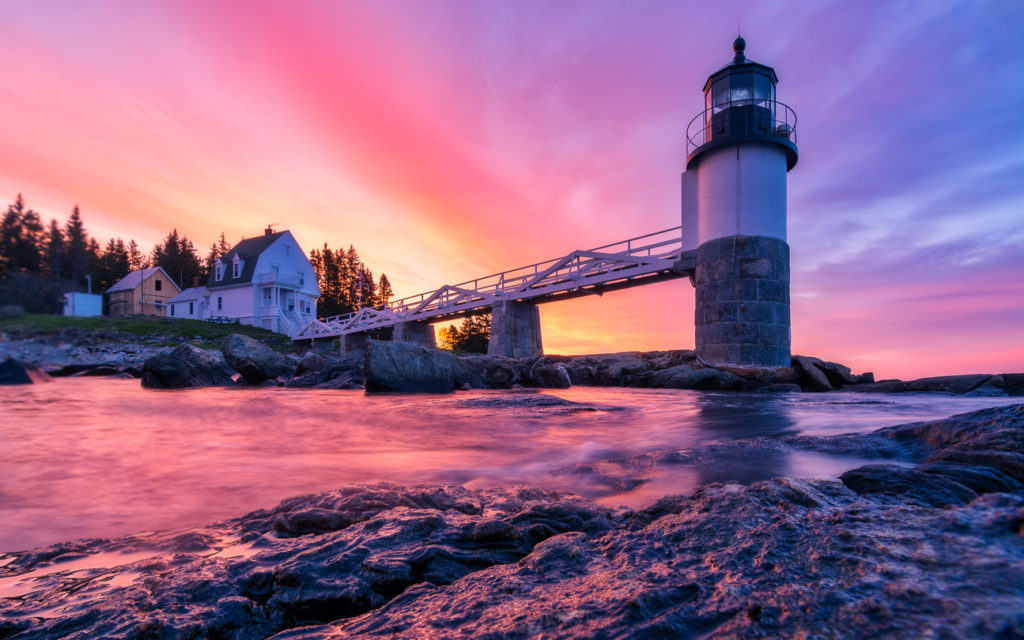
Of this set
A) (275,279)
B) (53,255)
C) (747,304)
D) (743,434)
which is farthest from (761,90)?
(275,279)

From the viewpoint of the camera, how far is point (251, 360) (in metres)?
14.0

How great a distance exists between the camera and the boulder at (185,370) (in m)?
12.3

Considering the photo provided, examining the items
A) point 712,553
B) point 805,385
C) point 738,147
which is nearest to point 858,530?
point 712,553

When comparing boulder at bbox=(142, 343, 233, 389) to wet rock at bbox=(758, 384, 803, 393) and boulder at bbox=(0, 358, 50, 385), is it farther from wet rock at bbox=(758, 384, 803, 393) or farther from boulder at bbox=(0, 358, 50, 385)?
wet rock at bbox=(758, 384, 803, 393)

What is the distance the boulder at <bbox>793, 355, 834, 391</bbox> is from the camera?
45.4 ft

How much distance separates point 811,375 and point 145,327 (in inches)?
1492

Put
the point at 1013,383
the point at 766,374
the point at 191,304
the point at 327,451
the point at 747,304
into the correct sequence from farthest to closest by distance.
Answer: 1. the point at 191,304
2. the point at 747,304
3. the point at 766,374
4. the point at 1013,383
5. the point at 327,451

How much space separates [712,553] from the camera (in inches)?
58.2

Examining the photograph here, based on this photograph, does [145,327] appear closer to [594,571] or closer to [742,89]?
[742,89]

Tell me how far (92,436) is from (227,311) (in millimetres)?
41142

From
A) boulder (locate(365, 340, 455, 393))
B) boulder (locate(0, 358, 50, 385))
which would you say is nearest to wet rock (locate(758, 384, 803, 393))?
boulder (locate(365, 340, 455, 393))

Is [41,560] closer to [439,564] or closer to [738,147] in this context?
[439,564]

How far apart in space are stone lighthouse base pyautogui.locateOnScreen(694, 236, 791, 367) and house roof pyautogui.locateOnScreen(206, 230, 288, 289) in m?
37.5

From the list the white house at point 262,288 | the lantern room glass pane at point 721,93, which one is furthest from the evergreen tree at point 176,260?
the lantern room glass pane at point 721,93
